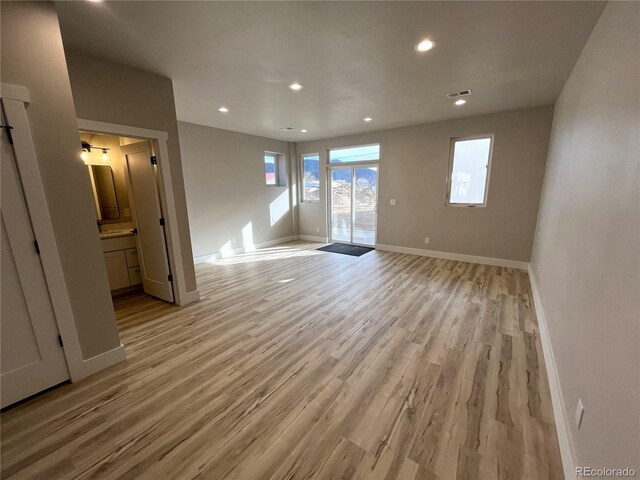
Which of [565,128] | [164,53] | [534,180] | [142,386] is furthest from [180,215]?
[534,180]

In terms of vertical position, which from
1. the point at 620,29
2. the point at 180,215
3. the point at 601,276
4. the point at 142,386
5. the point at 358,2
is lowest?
the point at 142,386

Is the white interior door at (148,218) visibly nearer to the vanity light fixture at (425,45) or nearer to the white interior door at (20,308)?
the white interior door at (20,308)

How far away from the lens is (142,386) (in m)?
1.98

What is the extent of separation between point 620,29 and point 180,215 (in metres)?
4.00

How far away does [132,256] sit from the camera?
3.73 metres

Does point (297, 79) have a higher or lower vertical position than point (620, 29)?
higher

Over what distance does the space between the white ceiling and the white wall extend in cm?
46

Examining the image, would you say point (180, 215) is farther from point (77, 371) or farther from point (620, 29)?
point (620, 29)

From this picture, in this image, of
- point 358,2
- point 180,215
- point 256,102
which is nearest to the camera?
point 358,2

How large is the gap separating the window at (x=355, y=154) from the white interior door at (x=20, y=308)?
557cm

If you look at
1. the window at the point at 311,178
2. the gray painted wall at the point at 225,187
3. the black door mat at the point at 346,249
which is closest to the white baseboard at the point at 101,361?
the gray painted wall at the point at 225,187

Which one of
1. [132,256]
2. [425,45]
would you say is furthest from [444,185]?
[132,256]

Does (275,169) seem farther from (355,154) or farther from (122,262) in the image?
(122,262)

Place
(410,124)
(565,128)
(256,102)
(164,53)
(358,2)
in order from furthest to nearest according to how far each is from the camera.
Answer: (410,124), (256,102), (565,128), (164,53), (358,2)
